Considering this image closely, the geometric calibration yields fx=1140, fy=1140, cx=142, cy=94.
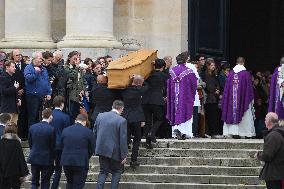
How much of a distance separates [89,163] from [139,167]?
89 cm

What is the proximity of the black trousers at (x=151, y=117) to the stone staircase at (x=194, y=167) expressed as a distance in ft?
1.04

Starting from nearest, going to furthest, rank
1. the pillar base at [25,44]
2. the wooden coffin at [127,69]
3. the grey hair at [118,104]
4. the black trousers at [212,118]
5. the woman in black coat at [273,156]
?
the woman in black coat at [273,156], the grey hair at [118,104], the wooden coffin at [127,69], the black trousers at [212,118], the pillar base at [25,44]

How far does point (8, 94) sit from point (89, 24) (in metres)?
3.55

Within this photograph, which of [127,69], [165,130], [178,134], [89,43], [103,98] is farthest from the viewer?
[89,43]

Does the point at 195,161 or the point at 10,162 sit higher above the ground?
the point at 10,162

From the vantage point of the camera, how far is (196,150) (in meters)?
19.5

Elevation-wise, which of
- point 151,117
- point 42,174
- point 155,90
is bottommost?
point 42,174

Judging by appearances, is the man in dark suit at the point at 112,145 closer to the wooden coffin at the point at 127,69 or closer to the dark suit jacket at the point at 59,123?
the dark suit jacket at the point at 59,123

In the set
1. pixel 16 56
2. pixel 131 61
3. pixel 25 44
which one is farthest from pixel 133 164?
pixel 25 44

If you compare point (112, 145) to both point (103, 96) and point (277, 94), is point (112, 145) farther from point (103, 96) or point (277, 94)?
point (277, 94)

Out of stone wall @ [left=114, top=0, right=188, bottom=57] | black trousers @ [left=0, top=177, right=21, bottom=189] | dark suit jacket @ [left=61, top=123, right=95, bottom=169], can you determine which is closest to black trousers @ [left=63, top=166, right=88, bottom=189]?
dark suit jacket @ [left=61, top=123, right=95, bottom=169]

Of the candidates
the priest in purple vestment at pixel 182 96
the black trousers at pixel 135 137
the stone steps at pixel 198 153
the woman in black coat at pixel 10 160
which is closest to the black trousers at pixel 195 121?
the priest in purple vestment at pixel 182 96

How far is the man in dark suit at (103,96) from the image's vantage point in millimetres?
19172

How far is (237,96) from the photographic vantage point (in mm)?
21719
